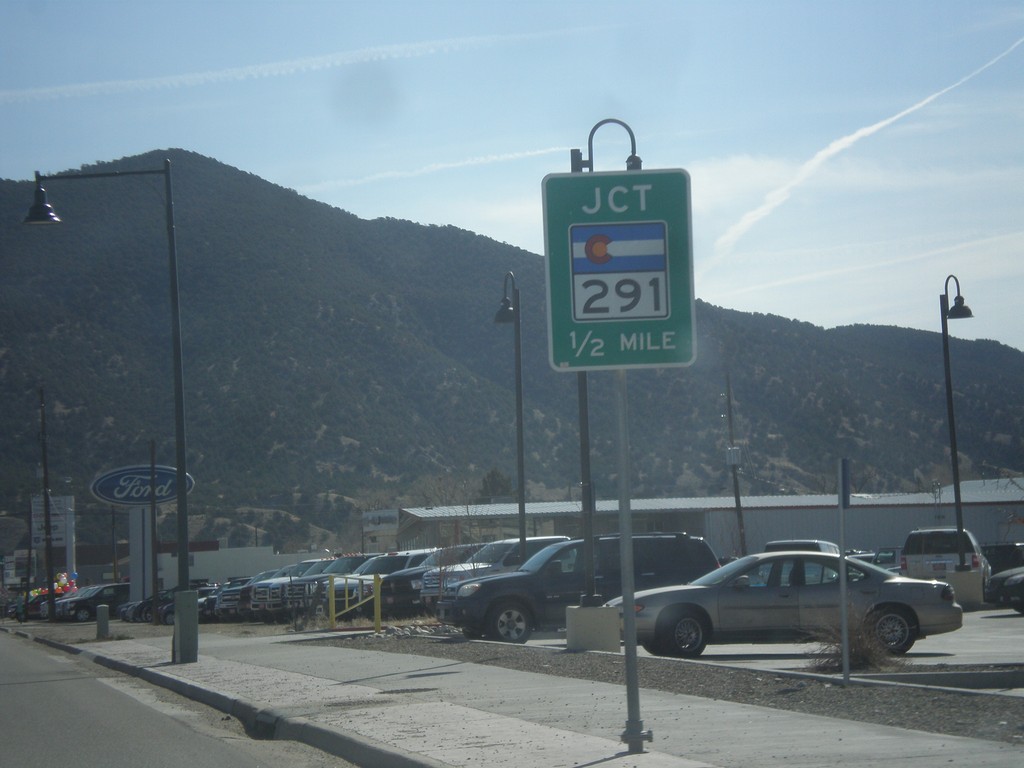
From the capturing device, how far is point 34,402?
72.9 meters

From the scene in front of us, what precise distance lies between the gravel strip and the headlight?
2528 millimetres

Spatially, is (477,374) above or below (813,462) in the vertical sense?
above

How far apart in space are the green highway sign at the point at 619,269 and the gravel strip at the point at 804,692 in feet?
12.6

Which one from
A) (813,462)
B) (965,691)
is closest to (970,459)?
(813,462)

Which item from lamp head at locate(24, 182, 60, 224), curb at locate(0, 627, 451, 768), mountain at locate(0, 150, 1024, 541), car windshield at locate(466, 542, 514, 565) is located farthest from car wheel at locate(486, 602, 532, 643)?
mountain at locate(0, 150, 1024, 541)

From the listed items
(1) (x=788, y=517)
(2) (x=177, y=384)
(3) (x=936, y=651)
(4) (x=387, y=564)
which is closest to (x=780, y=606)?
(3) (x=936, y=651)

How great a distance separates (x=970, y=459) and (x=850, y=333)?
19.6 m

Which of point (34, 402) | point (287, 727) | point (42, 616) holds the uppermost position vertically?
point (34, 402)

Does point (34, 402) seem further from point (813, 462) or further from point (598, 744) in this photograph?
point (598, 744)

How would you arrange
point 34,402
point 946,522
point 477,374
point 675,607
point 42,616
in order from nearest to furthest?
point 675,607 < point 946,522 < point 42,616 < point 34,402 < point 477,374

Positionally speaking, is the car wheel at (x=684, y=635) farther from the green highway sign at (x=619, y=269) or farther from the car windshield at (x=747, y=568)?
the green highway sign at (x=619, y=269)

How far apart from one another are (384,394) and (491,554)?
50.0 metres

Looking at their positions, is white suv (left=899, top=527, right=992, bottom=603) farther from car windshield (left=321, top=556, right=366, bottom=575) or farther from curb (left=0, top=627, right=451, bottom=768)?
curb (left=0, top=627, right=451, bottom=768)

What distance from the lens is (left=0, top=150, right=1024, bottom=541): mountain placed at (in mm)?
71938
